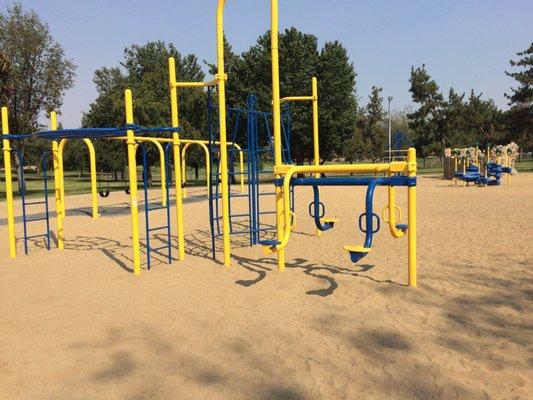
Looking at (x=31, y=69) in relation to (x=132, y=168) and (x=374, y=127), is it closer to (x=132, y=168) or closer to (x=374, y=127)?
(x=132, y=168)

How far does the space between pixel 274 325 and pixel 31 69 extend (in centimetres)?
2883

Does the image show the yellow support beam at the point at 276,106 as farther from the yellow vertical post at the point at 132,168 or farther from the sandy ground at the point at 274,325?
the yellow vertical post at the point at 132,168

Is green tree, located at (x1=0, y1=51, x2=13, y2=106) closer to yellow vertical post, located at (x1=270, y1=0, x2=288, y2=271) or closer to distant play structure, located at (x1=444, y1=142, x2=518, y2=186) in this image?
yellow vertical post, located at (x1=270, y1=0, x2=288, y2=271)

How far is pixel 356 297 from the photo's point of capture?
4.86 meters

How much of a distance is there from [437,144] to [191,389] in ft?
159

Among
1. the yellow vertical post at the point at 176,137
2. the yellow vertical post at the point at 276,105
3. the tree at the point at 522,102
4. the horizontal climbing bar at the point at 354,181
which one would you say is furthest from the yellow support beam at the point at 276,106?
the tree at the point at 522,102

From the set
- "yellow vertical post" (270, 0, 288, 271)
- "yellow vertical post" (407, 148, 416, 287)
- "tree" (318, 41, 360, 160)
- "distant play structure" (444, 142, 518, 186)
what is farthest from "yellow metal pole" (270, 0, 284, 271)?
"tree" (318, 41, 360, 160)

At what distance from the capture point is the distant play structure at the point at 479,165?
837 inches

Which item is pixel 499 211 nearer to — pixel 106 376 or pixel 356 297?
pixel 356 297

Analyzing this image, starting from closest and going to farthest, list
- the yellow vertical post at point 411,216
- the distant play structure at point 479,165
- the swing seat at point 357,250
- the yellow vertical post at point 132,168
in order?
the swing seat at point 357,250, the yellow vertical post at point 411,216, the yellow vertical post at point 132,168, the distant play structure at point 479,165

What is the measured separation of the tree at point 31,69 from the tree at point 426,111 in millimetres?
35158

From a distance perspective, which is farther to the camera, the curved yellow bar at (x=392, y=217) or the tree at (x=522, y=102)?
the tree at (x=522, y=102)

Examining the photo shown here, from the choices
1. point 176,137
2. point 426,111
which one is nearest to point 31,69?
point 176,137

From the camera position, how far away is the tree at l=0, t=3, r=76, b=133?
85.7 feet
